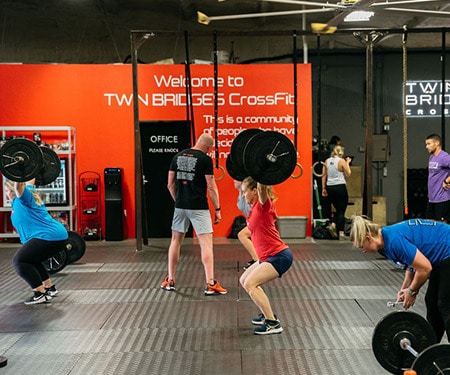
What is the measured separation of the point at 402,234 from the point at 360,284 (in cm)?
279

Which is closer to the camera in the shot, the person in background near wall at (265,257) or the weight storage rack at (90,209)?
the person in background near wall at (265,257)

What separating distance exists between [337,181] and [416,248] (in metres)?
5.27

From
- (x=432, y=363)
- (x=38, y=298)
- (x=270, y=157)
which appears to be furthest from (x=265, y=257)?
(x=38, y=298)

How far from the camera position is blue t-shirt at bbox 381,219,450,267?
307cm

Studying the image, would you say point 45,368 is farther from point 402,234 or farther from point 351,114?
point 351,114

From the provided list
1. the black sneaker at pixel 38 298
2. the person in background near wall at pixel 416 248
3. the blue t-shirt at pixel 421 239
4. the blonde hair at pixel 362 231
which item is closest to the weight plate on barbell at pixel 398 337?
the person in background near wall at pixel 416 248

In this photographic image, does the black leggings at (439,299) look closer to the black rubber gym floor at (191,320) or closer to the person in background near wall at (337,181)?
the black rubber gym floor at (191,320)

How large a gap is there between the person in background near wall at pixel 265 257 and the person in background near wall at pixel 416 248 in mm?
1042

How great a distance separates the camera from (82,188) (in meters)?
8.77

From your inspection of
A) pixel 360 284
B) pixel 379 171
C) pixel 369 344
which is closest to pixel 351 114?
pixel 379 171

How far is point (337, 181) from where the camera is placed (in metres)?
8.30

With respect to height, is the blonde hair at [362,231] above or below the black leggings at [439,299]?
above

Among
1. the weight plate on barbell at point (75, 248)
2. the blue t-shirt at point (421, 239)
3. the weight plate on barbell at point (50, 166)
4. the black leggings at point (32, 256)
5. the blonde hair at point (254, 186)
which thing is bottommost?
the weight plate on barbell at point (75, 248)

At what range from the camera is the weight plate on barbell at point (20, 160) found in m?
4.95
